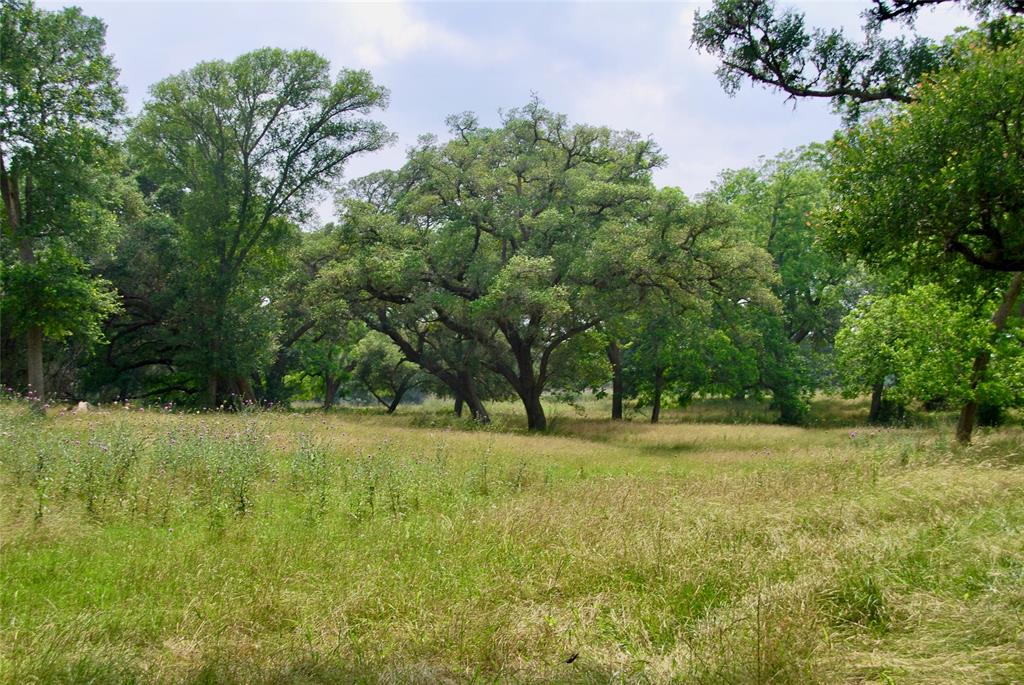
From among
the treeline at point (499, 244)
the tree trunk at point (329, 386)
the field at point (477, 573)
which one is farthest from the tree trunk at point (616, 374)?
the field at point (477, 573)

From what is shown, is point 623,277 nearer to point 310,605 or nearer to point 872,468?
point 872,468

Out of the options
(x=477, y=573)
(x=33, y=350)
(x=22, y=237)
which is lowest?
(x=477, y=573)

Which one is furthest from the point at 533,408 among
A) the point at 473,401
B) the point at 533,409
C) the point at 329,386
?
the point at 329,386

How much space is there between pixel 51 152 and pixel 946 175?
19253mm

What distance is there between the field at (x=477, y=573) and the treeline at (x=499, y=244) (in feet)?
17.0

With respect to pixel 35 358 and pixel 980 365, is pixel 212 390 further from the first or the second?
pixel 980 365

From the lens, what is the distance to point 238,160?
1056 inches

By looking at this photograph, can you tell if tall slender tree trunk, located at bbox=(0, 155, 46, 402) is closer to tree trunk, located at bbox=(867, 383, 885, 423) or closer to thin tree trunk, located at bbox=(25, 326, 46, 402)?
thin tree trunk, located at bbox=(25, 326, 46, 402)

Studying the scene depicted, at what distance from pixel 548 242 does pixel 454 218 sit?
3.59m

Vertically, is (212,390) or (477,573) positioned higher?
(212,390)

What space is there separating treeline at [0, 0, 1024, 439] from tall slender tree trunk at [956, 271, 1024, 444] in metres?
0.08

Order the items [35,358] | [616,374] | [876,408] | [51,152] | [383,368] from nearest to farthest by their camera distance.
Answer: [51,152] → [35,358] → [876,408] → [616,374] → [383,368]

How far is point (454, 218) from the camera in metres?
23.5

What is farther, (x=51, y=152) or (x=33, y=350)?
(x=33, y=350)
